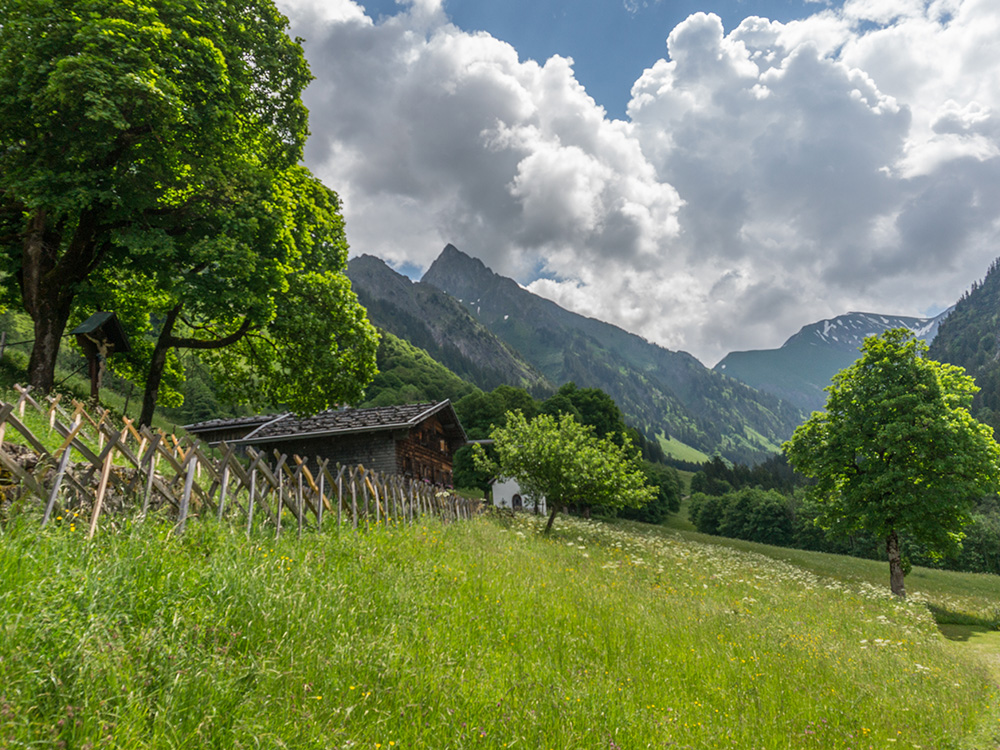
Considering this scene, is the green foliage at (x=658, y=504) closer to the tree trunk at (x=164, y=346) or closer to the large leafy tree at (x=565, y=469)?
the large leafy tree at (x=565, y=469)

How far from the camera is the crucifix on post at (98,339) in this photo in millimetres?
18203

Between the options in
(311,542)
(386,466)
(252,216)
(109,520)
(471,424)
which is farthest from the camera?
(471,424)

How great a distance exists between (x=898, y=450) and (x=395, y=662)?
2451 cm

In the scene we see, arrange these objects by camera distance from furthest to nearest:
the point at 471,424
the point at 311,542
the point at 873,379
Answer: the point at 471,424 < the point at 873,379 < the point at 311,542

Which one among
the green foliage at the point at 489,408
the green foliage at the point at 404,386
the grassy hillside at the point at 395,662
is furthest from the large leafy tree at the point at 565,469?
the green foliage at the point at 404,386

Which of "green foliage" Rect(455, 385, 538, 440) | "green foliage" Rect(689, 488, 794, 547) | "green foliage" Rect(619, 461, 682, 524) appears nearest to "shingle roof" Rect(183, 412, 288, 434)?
"green foliage" Rect(455, 385, 538, 440)

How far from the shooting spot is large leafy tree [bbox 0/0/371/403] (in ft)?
Result: 42.4

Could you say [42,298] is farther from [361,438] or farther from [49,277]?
[361,438]

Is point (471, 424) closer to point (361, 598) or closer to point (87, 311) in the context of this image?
point (87, 311)

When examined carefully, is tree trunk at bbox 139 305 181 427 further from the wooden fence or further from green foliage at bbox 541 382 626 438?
green foliage at bbox 541 382 626 438

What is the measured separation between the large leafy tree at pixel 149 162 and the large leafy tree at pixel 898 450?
23.5 metres

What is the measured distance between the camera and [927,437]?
21250mm

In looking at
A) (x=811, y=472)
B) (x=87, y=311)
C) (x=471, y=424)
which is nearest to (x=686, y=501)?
(x=471, y=424)

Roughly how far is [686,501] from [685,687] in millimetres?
150135
